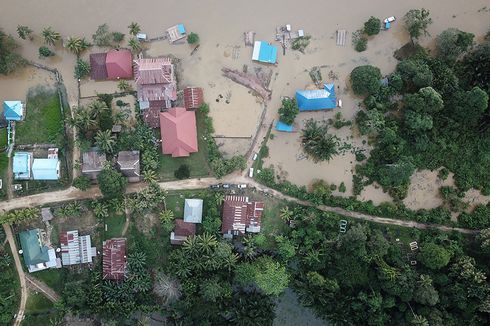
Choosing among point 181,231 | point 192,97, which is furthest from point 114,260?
point 192,97

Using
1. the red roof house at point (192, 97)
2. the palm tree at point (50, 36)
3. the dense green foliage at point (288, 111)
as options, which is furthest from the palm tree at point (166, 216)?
the palm tree at point (50, 36)

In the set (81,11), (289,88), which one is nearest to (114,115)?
(81,11)

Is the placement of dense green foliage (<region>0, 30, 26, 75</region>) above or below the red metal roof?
above

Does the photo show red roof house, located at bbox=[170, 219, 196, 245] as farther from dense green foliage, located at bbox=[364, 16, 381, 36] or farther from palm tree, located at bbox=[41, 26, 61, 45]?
dense green foliage, located at bbox=[364, 16, 381, 36]

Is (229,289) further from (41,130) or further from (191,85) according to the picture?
(41,130)

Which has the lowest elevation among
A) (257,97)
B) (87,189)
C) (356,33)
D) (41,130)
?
(87,189)

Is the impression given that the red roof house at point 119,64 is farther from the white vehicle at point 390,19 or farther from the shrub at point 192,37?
the white vehicle at point 390,19

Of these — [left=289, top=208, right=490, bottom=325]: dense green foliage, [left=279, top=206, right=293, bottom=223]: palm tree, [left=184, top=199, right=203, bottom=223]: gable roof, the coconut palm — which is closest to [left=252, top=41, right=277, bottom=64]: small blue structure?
[left=279, top=206, right=293, bottom=223]: palm tree
